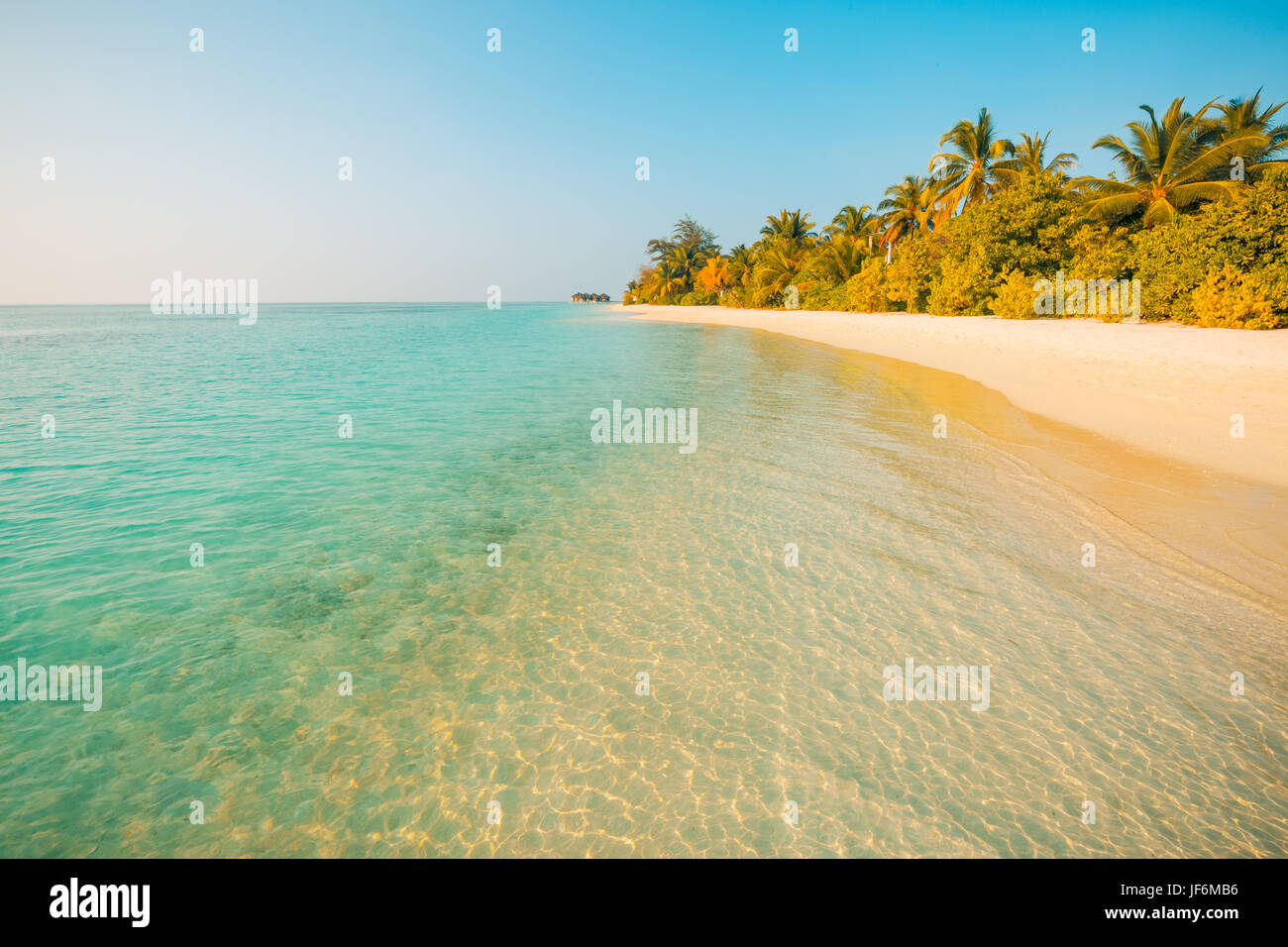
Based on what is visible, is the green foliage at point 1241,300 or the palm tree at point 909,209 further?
the palm tree at point 909,209

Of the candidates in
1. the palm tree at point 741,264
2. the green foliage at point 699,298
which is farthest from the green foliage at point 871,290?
the green foliage at point 699,298

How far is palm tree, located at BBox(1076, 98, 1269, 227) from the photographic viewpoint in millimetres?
27422

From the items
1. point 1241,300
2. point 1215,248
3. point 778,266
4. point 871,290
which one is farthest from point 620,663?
point 778,266

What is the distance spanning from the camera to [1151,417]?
39.1 ft

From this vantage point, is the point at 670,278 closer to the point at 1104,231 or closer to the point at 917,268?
the point at 917,268

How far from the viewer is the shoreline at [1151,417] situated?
7.05m

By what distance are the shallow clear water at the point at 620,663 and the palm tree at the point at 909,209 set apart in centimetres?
4100

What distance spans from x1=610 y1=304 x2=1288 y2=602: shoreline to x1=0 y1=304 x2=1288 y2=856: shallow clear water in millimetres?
847

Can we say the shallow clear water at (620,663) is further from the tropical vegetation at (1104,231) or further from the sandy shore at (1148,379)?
the tropical vegetation at (1104,231)

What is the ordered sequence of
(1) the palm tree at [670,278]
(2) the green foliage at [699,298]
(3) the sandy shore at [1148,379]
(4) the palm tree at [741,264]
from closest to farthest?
(3) the sandy shore at [1148,379]
(4) the palm tree at [741,264]
(2) the green foliage at [699,298]
(1) the palm tree at [670,278]
